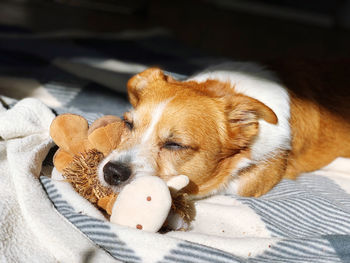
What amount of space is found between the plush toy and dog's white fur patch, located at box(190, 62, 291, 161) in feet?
1.65

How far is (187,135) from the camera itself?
1728 mm

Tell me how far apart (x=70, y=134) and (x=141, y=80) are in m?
0.55

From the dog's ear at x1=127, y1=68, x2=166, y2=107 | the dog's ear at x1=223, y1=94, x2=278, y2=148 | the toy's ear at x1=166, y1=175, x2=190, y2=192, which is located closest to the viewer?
the toy's ear at x1=166, y1=175, x2=190, y2=192

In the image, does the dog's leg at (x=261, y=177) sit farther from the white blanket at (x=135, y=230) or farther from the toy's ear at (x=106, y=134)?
the toy's ear at (x=106, y=134)

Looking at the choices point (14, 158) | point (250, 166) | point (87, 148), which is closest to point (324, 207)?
point (250, 166)

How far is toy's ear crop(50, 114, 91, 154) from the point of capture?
5.33 feet

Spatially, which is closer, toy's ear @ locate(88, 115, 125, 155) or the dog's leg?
toy's ear @ locate(88, 115, 125, 155)

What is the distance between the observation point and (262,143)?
1.95m

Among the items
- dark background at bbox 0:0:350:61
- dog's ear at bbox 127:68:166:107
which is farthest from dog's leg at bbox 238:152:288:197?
dark background at bbox 0:0:350:61

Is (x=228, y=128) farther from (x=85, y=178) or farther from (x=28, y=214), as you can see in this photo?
(x=28, y=214)

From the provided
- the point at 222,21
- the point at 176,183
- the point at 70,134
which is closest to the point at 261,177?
the point at 176,183

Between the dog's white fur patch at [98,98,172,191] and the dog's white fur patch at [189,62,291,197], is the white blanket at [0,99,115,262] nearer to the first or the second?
the dog's white fur patch at [98,98,172,191]

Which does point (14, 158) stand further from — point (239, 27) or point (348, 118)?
point (239, 27)

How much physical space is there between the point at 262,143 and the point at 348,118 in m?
0.64
